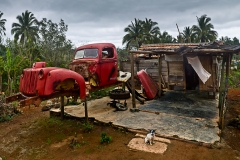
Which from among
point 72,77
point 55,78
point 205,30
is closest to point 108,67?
point 72,77

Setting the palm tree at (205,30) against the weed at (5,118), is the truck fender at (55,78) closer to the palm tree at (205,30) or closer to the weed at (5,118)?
the weed at (5,118)

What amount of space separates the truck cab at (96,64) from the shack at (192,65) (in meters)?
0.81

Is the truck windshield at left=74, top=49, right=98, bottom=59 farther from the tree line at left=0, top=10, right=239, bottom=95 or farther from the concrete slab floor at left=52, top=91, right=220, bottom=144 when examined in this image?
the tree line at left=0, top=10, right=239, bottom=95

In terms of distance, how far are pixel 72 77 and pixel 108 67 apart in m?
2.31

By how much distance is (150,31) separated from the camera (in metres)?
29.8

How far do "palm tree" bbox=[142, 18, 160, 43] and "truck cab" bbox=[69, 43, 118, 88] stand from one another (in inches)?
852

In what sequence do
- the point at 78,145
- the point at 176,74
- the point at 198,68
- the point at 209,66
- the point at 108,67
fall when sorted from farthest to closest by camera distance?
the point at 176,74 < the point at 209,66 < the point at 198,68 < the point at 108,67 < the point at 78,145

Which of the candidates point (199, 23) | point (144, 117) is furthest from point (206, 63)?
point (199, 23)

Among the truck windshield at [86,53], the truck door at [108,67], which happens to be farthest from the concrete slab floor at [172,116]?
the truck windshield at [86,53]

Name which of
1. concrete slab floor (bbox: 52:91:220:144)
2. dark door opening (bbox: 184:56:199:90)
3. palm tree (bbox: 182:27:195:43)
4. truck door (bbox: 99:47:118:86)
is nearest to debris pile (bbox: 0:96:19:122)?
concrete slab floor (bbox: 52:91:220:144)

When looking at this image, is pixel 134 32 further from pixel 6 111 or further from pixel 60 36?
pixel 6 111

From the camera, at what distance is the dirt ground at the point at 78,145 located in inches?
172

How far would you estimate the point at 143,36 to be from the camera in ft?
91.9

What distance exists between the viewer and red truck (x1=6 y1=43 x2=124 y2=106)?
14.3ft
